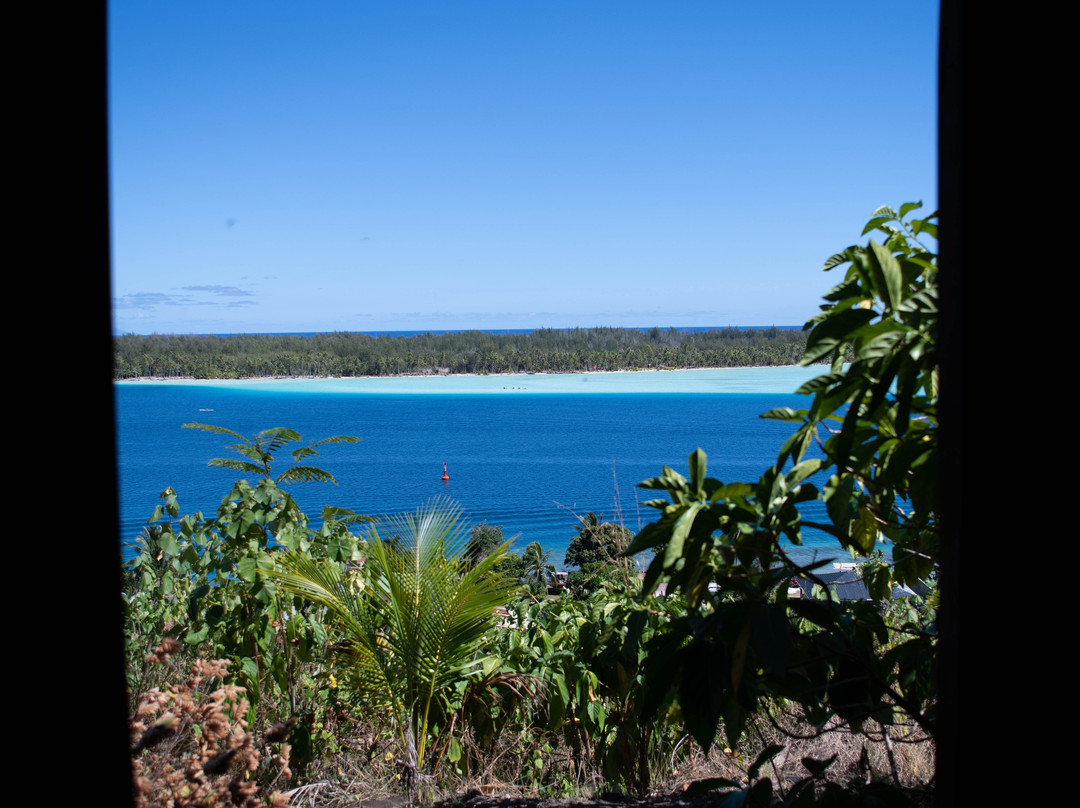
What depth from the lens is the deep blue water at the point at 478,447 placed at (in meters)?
36.0

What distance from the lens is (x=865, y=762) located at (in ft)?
4.66

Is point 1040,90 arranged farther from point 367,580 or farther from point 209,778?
point 367,580

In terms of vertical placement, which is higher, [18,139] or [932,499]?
[18,139]

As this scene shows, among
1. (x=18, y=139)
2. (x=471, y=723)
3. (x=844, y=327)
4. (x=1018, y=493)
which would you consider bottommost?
(x=471, y=723)

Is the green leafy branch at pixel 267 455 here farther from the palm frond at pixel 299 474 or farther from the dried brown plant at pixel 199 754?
the dried brown plant at pixel 199 754

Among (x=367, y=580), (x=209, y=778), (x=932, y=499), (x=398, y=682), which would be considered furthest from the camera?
(x=367, y=580)

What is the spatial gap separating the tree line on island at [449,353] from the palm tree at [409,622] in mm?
82737

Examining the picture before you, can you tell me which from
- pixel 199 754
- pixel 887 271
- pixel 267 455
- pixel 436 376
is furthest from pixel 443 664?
pixel 436 376

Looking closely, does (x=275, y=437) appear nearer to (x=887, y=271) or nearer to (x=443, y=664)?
(x=443, y=664)

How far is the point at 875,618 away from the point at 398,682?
1621 mm

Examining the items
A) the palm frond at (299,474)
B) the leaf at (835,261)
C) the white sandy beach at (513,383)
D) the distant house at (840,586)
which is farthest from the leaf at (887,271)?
the white sandy beach at (513,383)

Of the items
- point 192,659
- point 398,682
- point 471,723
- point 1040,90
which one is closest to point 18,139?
point 1040,90

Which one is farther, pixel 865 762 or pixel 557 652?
pixel 557 652

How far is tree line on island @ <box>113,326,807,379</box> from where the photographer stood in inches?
3511
